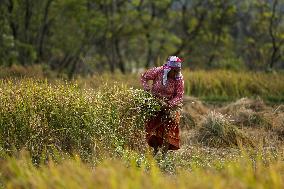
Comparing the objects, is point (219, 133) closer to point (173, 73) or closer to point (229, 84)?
point (173, 73)

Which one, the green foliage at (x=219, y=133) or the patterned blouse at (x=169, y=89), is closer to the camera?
the patterned blouse at (x=169, y=89)

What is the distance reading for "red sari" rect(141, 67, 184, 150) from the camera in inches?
337

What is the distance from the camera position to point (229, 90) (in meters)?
16.4

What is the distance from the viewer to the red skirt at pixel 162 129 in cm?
862

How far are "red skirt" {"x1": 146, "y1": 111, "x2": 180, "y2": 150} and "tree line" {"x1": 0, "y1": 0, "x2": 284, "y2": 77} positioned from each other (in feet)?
42.2

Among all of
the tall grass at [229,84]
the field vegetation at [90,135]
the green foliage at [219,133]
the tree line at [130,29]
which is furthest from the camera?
the tree line at [130,29]

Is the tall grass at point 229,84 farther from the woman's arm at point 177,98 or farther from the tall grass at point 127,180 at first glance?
the tall grass at point 127,180

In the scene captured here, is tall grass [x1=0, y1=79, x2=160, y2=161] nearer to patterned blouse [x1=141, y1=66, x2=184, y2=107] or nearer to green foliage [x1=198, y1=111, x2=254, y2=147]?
patterned blouse [x1=141, y1=66, x2=184, y2=107]

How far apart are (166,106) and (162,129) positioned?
37cm

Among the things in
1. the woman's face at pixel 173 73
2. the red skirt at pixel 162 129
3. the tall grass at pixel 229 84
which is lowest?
the tall grass at pixel 229 84

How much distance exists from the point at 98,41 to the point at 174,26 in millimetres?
5841

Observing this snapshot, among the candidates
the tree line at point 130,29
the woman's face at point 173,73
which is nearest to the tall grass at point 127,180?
the woman's face at point 173,73

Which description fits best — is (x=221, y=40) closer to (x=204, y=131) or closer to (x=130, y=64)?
(x=130, y=64)

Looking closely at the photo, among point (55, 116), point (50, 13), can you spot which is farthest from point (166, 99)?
point (50, 13)
